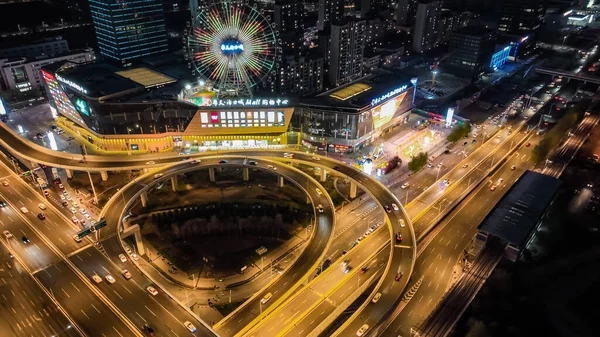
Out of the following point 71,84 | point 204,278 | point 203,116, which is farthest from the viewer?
point 71,84

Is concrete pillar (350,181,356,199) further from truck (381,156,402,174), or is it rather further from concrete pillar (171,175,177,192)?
concrete pillar (171,175,177,192)

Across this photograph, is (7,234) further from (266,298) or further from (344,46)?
(344,46)

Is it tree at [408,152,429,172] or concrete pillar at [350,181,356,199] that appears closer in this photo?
concrete pillar at [350,181,356,199]

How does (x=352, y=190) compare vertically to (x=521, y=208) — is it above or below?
below

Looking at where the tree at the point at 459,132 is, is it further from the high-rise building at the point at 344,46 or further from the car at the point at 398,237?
the car at the point at 398,237

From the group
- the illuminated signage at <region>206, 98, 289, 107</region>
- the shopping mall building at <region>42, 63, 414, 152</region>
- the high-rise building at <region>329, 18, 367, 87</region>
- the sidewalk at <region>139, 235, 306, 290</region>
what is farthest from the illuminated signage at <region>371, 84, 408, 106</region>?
the sidewalk at <region>139, 235, 306, 290</region>

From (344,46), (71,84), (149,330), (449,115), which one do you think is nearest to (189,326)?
(149,330)

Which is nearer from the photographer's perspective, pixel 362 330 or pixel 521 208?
pixel 362 330

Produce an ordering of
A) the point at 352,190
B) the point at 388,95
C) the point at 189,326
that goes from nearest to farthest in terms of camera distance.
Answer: the point at 189,326 < the point at 352,190 < the point at 388,95
